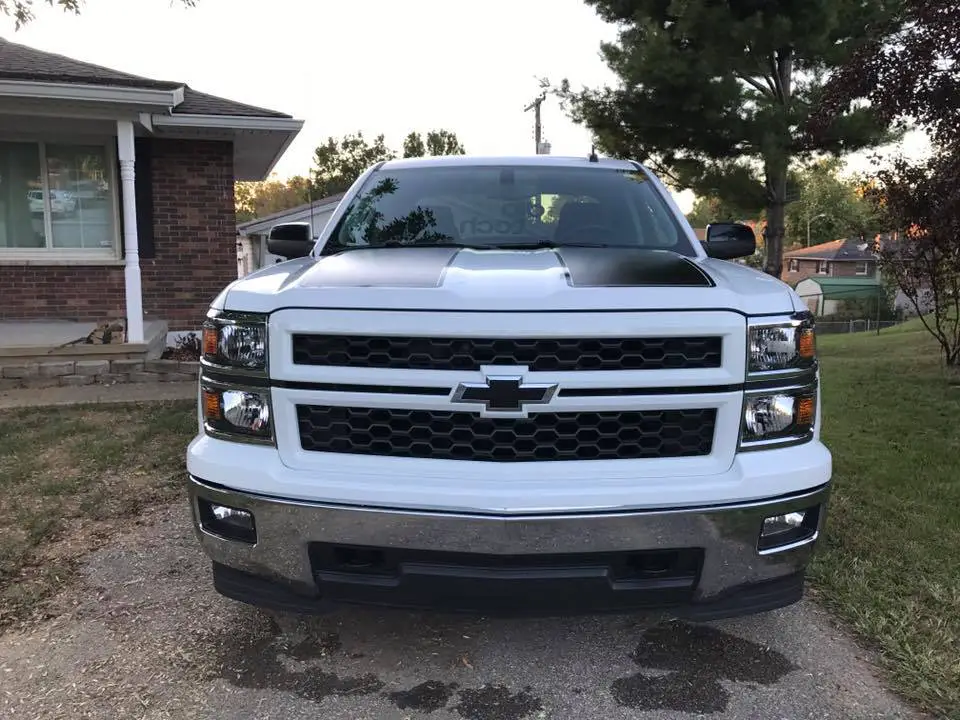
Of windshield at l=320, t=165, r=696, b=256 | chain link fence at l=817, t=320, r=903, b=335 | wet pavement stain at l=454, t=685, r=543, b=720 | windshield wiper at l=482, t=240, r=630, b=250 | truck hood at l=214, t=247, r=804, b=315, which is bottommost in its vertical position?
chain link fence at l=817, t=320, r=903, b=335

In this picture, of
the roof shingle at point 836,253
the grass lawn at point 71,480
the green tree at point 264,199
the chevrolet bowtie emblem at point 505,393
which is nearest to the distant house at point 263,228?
the grass lawn at point 71,480

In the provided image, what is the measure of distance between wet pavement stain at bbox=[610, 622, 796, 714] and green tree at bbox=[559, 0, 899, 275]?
8623 millimetres

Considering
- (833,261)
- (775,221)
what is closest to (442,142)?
(833,261)

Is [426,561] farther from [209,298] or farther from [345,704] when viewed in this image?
[209,298]

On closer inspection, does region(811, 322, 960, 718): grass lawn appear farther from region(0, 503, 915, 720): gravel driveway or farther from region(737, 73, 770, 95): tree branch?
region(737, 73, 770, 95): tree branch

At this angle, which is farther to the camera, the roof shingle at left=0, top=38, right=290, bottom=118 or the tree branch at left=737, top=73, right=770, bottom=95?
the tree branch at left=737, top=73, right=770, bottom=95

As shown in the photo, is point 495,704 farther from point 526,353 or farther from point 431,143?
point 431,143

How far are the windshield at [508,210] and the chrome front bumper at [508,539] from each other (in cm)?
154

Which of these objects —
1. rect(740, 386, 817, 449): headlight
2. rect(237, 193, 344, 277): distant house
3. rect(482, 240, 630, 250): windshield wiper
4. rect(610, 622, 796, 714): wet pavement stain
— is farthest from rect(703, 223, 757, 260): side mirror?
rect(237, 193, 344, 277): distant house

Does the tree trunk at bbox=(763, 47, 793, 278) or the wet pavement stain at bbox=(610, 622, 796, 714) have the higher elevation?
the tree trunk at bbox=(763, 47, 793, 278)

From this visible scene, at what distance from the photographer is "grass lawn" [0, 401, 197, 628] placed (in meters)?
3.63

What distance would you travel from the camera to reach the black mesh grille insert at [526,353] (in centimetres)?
235

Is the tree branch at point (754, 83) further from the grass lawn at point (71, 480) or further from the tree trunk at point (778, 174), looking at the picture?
the grass lawn at point (71, 480)

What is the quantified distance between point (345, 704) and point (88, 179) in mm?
9480
